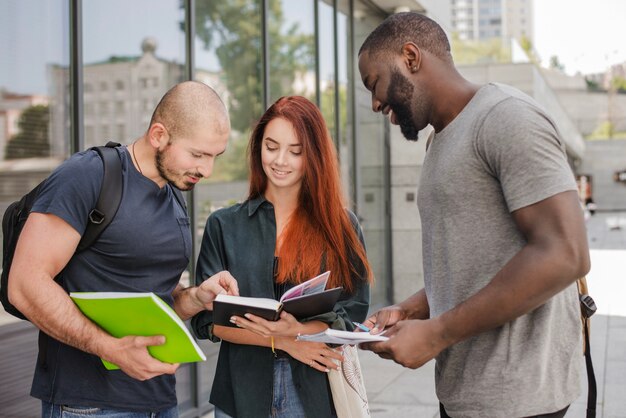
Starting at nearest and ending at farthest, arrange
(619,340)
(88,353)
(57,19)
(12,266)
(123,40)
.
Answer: (12,266) < (88,353) < (57,19) < (123,40) < (619,340)

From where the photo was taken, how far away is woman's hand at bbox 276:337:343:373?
2910mm


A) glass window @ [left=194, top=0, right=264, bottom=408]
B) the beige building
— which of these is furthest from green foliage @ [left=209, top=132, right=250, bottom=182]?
the beige building

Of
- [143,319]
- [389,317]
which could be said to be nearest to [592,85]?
[389,317]

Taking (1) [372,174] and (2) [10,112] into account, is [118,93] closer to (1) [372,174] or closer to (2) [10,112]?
(2) [10,112]

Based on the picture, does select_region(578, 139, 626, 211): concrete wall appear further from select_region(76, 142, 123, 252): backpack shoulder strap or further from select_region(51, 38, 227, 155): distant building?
select_region(76, 142, 123, 252): backpack shoulder strap

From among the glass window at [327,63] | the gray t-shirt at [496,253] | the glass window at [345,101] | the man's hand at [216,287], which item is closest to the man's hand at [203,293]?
the man's hand at [216,287]

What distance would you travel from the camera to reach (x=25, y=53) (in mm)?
4480

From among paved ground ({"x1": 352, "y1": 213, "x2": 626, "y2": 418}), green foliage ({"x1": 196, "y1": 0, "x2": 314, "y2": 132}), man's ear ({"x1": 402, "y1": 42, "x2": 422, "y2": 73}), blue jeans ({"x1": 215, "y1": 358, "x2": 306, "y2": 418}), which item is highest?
green foliage ({"x1": 196, "y1": 0, "x2": 314, "y2": 132})

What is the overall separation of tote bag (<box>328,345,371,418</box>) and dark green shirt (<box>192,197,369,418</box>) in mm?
40

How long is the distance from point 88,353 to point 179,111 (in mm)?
877

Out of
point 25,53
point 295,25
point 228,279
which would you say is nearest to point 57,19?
point 25,53

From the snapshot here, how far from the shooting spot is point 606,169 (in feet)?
195

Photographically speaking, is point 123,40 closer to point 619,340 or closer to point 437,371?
point 437,371

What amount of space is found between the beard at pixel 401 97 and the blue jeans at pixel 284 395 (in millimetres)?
1133
